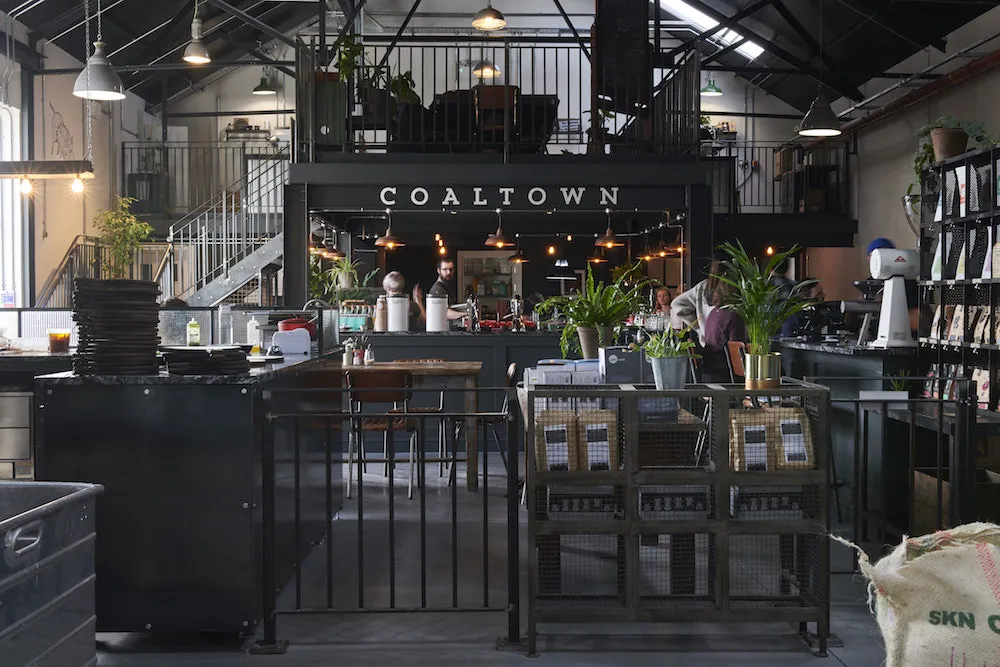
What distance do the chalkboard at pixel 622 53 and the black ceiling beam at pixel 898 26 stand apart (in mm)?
4192

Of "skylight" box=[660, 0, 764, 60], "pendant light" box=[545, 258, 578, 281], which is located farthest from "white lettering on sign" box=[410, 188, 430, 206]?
"skylight" box=[660, 0, 764, 60]

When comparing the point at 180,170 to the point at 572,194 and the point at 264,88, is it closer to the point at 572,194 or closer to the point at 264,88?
the point at 264,88

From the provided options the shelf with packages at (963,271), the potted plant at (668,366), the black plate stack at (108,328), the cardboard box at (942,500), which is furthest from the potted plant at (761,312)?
the shelf with packages at (963,271)

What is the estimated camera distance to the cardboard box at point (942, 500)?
493 cm

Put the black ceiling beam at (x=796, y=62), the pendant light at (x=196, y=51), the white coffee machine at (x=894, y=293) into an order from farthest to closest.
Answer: the black ceiling beam at (x=796, y=62) → the pendant light at (x=196, y=51) → the white coffee machine at (x=894, y=293)

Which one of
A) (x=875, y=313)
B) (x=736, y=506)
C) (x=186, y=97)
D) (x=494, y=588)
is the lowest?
(x=494, y=588)

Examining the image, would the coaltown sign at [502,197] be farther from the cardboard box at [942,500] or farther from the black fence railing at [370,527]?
the cardboard box at [942,500]

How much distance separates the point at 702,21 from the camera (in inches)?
713

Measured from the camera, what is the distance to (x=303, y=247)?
383 inches

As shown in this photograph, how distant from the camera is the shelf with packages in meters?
5.91

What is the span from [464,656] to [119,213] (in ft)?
41.1

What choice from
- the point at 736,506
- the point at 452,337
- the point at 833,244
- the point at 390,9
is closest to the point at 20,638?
the point at 736,506

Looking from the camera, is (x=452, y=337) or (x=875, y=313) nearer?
(x=875, y=313)

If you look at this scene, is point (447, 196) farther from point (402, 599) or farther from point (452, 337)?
point (402, 599)
